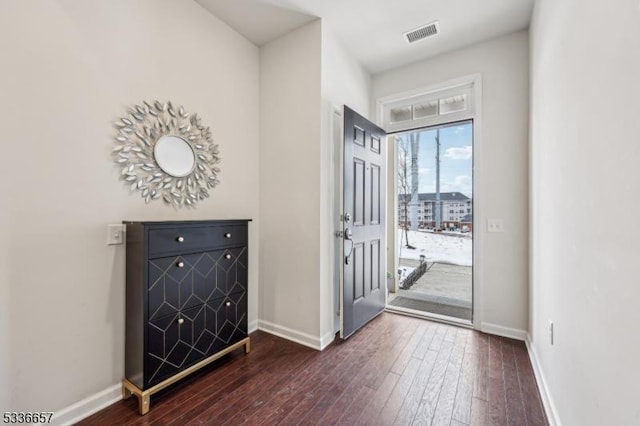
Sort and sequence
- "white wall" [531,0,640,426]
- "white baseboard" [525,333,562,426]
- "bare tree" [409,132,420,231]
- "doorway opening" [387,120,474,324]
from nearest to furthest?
"white wall" [531,0,640,426]
"white baseboard" [525,333,562,426]
"doorway opening" [387,120,474,324]
"bare tree" [409,132,420,231]

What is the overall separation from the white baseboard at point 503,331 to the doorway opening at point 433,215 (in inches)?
46.7

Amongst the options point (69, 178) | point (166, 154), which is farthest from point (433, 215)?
point (69, 178)

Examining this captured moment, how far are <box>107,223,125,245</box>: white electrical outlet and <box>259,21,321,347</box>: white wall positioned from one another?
1.23 m

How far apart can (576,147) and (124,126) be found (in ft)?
8.06

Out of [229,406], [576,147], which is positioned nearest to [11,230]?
[229,406]

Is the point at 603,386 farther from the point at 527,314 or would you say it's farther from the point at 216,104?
the point at 216,104

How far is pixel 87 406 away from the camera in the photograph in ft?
5.21

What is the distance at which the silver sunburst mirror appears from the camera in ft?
5.88

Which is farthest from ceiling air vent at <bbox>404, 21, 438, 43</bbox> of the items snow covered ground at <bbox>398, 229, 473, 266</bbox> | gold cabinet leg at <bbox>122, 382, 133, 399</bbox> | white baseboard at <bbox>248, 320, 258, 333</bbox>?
gold cabinet leg at <bbox>122, 382, 133, 399</bbox>

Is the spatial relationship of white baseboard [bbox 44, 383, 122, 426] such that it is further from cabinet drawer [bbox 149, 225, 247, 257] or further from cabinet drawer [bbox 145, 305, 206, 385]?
cabinet drawer [bbox 149, 225, 247, 257]

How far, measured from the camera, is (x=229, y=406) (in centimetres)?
166

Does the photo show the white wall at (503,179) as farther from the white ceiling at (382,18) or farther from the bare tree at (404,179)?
the bare tree at (404,179)

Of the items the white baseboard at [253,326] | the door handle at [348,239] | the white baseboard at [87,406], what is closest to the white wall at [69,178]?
the white baseboard at [87,406]

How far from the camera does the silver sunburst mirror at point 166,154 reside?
1793 millimetres
